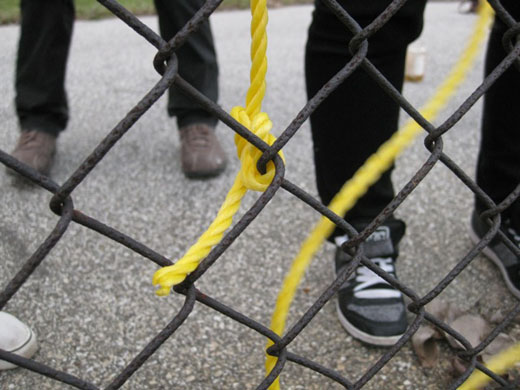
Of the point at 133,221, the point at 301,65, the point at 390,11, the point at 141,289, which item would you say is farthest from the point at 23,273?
the point at 301,65

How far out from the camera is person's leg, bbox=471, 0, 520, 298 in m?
1.13

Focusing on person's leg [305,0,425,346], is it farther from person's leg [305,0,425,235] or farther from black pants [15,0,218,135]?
black pants [15,0,218,135]

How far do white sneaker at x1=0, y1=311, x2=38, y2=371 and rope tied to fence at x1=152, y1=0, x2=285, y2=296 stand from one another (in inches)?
23.1

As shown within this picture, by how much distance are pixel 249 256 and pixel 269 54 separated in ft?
6.75

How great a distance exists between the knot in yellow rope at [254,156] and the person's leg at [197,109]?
106 centimetres

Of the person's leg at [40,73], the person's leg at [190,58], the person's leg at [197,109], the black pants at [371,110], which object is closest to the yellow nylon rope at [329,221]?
the black pants at [371,110]

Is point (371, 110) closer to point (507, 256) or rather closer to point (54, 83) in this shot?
point (507, 256)

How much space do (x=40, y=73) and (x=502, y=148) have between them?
1.50 m

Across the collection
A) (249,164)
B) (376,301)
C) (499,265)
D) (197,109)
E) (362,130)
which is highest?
(197,109)

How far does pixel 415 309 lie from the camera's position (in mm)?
793

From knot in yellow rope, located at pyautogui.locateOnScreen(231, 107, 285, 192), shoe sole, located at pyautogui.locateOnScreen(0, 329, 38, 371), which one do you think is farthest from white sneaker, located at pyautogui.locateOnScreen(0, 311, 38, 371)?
knot in yellow rope, located at pyautogui.locateOnScreen(231, 107, 285, 192)

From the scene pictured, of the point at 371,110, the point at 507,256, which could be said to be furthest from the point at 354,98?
the point at 507,256

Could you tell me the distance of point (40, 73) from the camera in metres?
1.68

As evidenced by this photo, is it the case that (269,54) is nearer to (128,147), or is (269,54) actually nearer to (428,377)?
(128,147)
